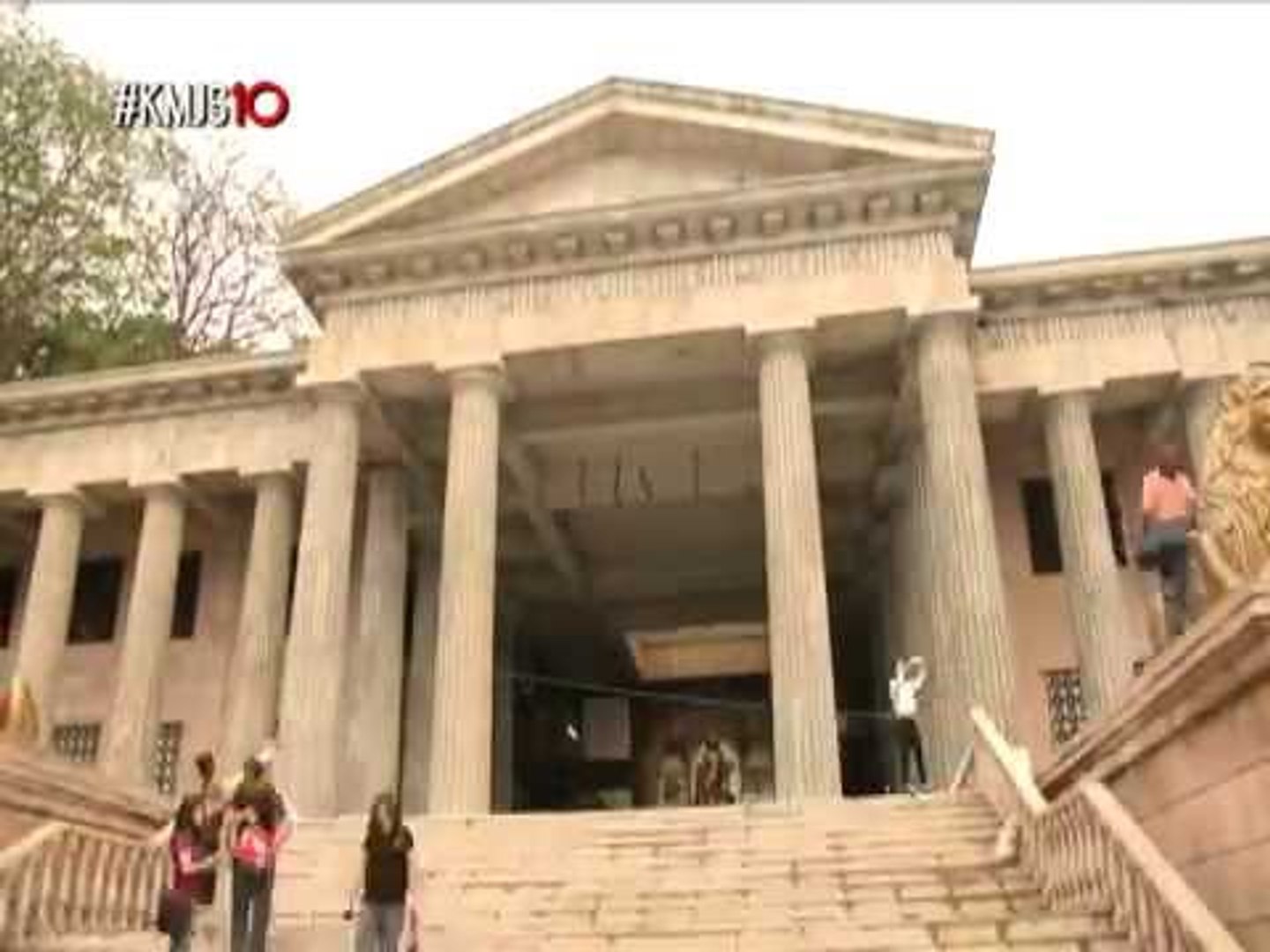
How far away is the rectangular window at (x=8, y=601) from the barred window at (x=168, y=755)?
4.61 m

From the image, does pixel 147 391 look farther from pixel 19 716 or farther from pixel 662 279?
pixel 662 279

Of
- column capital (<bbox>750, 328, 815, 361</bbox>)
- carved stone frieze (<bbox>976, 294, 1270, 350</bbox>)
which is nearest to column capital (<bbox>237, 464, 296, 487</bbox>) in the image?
column capital (<bbox>750, 328, 815, 361</bbox>)

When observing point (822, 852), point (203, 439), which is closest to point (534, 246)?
point (203, 439)

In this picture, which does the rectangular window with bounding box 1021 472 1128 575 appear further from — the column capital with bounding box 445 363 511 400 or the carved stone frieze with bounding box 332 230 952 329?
the column capital with bounding box 445 363 511 400

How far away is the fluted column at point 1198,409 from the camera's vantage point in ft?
68.2

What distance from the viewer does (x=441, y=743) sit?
18312 mm

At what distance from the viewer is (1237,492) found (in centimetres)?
831

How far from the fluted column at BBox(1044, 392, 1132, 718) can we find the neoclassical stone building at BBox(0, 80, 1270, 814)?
63 millimetres

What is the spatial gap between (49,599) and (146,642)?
2.31 meters

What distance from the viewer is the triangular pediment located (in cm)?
2089

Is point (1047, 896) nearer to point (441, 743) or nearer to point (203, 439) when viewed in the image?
point (441, 743)

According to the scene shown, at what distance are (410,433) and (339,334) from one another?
2.59 m

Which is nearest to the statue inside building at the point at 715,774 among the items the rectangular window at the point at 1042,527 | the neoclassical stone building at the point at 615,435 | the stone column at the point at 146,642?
the neoclassical stone building at the point at 615,435

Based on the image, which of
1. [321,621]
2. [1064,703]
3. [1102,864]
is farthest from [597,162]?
[1102,864]
